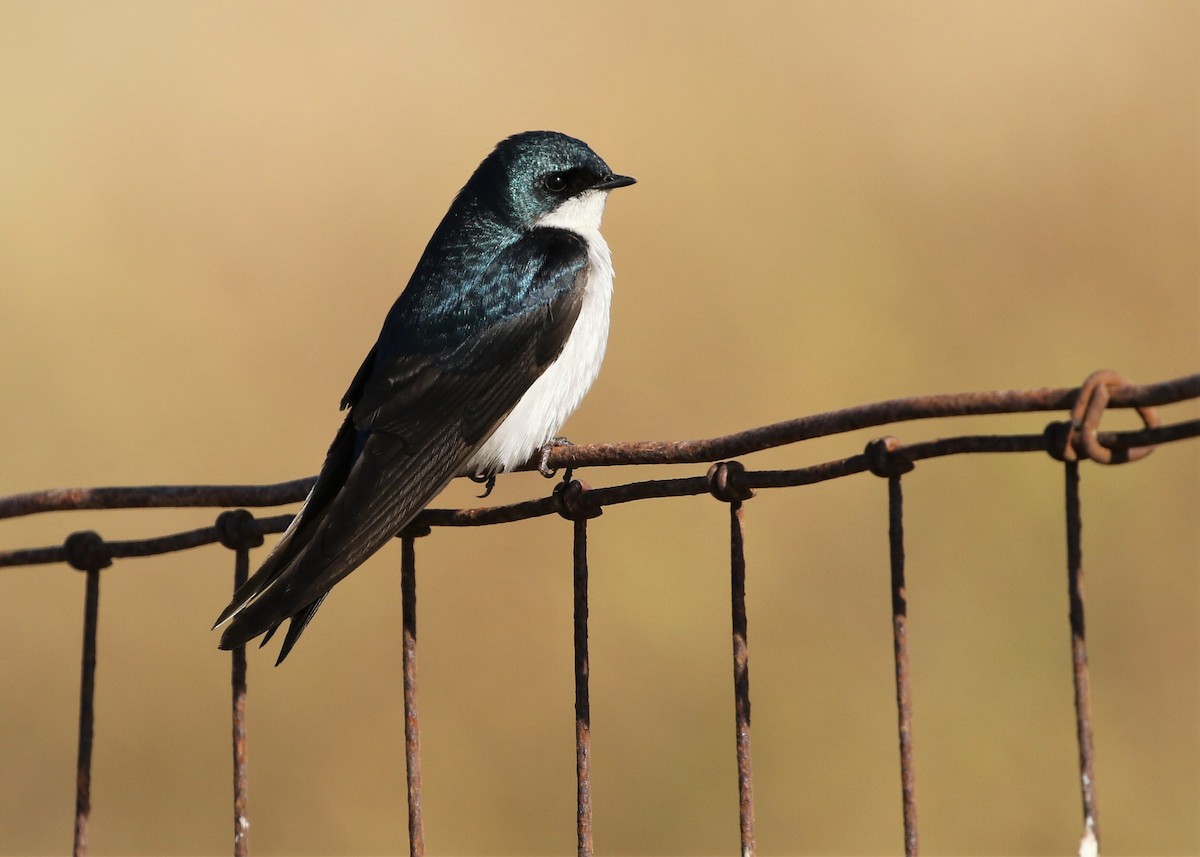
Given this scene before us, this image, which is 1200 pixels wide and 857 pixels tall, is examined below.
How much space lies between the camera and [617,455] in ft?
4.27

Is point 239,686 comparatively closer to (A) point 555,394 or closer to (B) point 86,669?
(B) point 86,669

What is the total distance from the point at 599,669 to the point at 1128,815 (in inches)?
43.5

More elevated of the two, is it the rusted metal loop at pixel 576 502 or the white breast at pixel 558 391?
the white breast at pixel 558 391

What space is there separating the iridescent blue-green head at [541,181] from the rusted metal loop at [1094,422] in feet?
5.77

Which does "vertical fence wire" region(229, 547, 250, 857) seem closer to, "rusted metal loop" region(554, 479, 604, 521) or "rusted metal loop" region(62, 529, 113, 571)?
"rusted metal loop" region(62, 529, 113, 571)

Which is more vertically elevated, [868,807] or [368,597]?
[368,597]

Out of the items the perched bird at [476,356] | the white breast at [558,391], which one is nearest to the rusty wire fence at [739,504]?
the perched bird at [476,356]

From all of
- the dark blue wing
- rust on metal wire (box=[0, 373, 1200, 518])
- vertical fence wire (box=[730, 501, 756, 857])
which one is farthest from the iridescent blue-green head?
A: vertical fence wire (box=[730, 501, 756, 857])

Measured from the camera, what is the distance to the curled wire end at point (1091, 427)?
A: 3.09 ft

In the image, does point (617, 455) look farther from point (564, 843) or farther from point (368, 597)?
point (368, 597)

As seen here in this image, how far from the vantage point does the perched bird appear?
180 centimetres

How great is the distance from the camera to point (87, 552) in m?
1.73

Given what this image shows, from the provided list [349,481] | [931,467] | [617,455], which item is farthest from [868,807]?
[617,455]

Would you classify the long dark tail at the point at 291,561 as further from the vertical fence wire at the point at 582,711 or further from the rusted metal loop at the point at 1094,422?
the rusted metal loop at the point at 1094,422
